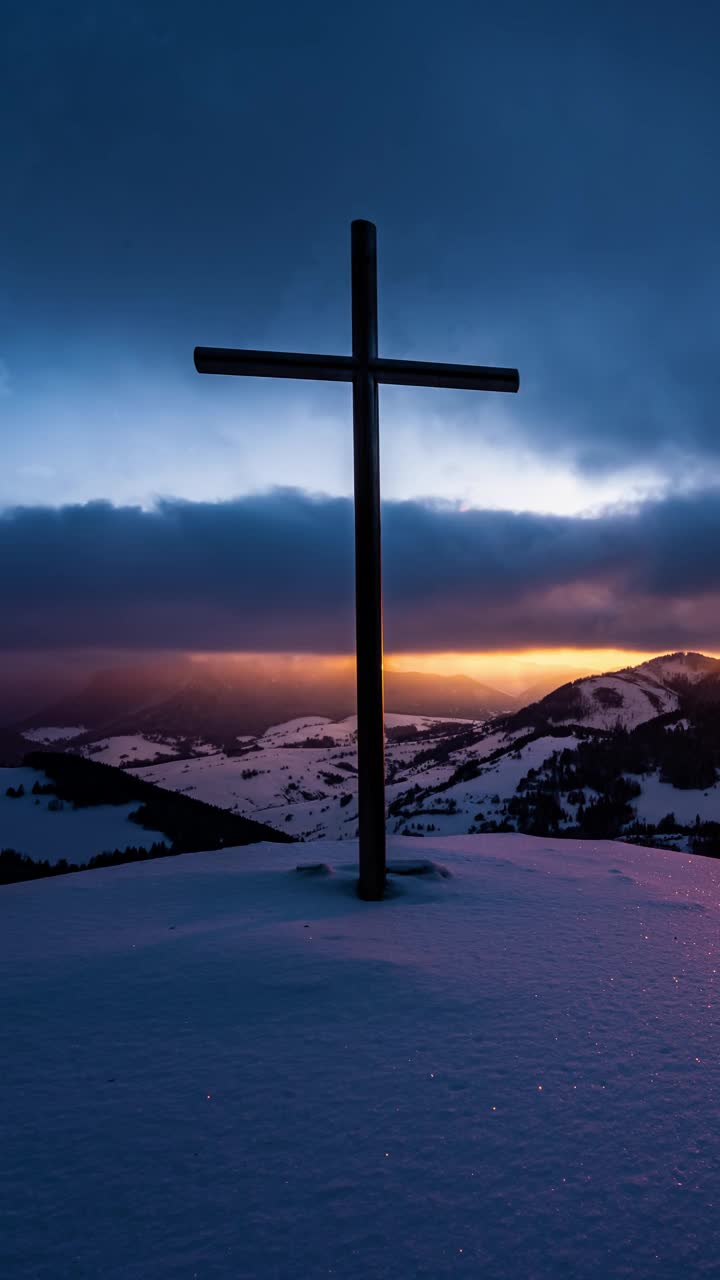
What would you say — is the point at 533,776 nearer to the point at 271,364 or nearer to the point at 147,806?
the point at 147,806

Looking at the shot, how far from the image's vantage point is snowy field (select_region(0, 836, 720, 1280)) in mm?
1885

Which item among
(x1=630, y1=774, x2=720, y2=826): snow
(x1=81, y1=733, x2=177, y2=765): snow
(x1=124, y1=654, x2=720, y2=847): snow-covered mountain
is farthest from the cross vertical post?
(x1=81, y1=733, x2=177, y2=765): snow

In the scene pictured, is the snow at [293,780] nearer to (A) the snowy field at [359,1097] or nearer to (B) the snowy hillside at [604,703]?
(B) the snowy hillside at [604,703]

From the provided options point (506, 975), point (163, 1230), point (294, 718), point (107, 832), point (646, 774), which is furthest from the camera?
point (294, 718)

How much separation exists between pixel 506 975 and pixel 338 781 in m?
35.5

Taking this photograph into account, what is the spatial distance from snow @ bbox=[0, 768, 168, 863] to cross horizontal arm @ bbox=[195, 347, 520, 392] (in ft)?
22.0

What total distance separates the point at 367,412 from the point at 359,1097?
5.13 m

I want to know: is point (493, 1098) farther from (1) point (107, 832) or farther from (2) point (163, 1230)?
(1) point (107, 832)

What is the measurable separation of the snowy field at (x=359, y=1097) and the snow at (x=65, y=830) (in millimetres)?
4909

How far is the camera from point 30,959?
12.8ft

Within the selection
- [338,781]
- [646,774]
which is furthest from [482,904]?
[338,781]

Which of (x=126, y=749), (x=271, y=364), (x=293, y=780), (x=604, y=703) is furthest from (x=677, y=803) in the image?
(x=126, y=749)

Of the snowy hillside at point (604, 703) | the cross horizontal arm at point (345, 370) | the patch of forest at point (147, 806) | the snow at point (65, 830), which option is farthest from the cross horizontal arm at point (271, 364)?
the snowy hillside at point (604, 703)

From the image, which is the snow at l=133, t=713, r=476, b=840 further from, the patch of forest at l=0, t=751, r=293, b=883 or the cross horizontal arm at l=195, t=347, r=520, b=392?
the cross horizontal arm at l=195, t=347, r=520, b=392
